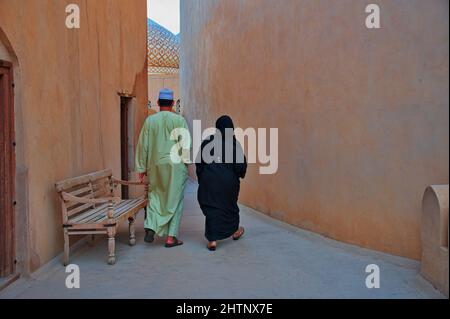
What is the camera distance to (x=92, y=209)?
5.25 m

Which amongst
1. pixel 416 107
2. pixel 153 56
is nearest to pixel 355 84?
pixel 416 107

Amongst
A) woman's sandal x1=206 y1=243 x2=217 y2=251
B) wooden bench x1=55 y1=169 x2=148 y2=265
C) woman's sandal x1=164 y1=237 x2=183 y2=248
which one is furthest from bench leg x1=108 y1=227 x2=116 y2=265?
woman's sandal x1=206 y1=243 x2=217 y2=251

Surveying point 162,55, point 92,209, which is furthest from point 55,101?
point 162,55

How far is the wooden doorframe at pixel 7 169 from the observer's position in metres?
3.68

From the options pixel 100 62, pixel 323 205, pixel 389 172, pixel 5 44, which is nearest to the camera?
pixel 5 44

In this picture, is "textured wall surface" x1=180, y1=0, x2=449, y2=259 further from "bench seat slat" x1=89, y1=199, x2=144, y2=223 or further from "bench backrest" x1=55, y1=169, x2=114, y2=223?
"bench backrest" x1=55, y1=169, x2=114, y2=223

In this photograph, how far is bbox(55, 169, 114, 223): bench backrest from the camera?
439cm

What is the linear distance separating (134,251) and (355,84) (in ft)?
8.93

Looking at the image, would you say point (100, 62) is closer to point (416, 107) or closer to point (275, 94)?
point (275, 94)

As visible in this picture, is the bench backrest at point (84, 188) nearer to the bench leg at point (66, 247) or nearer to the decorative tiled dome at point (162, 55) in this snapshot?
the bench leg at point (66, 247)

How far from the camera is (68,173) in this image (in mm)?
4836

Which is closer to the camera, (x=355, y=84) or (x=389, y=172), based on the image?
(x=389, y=172)

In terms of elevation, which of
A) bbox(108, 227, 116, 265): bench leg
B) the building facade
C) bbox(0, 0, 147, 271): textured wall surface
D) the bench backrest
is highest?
the building facade

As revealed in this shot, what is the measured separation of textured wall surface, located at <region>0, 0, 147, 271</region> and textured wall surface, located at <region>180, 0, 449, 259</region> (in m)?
2.16
